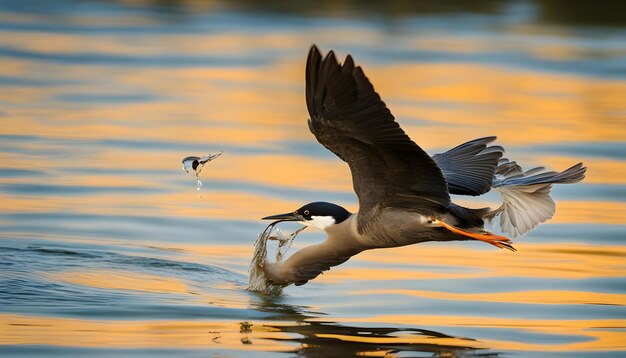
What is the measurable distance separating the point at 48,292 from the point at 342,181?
4709mm

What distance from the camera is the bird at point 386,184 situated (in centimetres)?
795

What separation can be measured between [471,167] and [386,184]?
1331 mm

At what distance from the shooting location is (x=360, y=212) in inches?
362

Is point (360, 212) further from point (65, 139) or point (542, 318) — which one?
point (65, 139)

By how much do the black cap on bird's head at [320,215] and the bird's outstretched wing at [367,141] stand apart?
11.0 inches

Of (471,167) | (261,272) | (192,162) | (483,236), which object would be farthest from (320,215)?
(471,167)

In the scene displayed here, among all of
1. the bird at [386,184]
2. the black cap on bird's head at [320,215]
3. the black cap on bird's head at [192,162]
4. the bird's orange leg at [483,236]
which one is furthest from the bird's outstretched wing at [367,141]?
the black cap on bird's head at [192,162]

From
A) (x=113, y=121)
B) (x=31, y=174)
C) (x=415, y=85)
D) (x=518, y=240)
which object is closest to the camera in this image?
(x=518, y=240)

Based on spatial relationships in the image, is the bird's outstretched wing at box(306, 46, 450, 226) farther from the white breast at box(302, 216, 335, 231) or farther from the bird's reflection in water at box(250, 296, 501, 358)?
the bird's reflection in water at box(250, 296, 501, 358)

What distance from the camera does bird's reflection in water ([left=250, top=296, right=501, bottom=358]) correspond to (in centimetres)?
805

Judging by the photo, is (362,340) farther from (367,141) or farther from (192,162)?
(192,162)

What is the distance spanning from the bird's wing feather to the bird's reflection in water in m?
1.41

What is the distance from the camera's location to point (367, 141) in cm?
827

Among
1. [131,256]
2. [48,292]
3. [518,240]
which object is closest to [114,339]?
[48,292]
